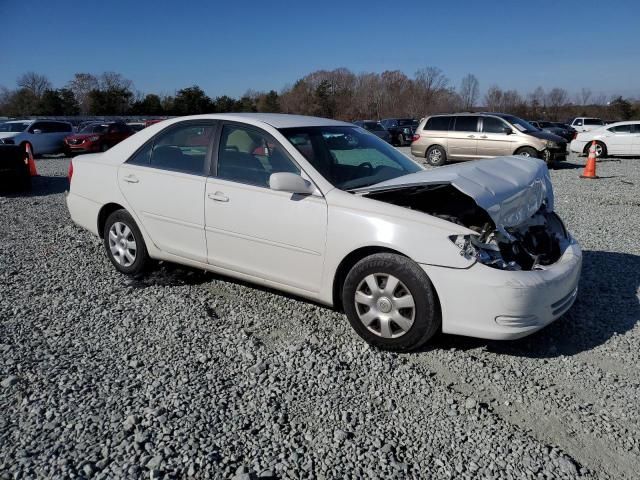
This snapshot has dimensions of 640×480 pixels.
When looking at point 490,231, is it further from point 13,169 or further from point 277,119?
point 13,169

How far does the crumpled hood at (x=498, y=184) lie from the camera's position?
3.44m

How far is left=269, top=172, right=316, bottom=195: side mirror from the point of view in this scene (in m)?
3.60

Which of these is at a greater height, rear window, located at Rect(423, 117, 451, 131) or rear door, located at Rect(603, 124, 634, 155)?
rear window, located at Rect(423, 117, 451, 131)

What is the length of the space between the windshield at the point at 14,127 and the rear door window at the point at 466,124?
55.3ft

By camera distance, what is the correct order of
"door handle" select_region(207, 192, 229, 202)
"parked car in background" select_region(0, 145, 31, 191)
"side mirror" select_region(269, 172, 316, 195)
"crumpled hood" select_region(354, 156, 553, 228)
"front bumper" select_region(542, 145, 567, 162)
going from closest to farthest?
"crumpled hood" select_region(354, 156, 553, 228) → "side mirror" select_region(269, 172, 316, 195) → "door handle" select_region(207, 192, 229, 202) → "parked car in background" select_region(0, 145, 31, 191) → "front bumper" select_region(542, 145, 567, 162)

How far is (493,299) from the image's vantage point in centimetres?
315

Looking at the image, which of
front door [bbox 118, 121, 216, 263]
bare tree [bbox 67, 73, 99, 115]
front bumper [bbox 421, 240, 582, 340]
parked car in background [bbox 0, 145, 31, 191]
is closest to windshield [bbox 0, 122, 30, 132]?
parked car in background [bbox 0, 145, 31, 191]

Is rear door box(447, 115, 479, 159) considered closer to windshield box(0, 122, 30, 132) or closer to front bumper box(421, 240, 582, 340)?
front bumper box(421, 240, 582, 340)

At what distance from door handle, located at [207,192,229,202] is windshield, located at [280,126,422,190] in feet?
2.29

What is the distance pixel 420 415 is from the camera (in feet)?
9.40

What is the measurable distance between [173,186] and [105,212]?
1168 mm

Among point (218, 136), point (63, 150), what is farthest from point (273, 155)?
point (63, 150)

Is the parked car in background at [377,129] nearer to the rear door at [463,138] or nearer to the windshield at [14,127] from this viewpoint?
the rear door at [463,138]

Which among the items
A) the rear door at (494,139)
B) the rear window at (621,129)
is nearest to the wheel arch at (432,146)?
the rear door at (494,139)
